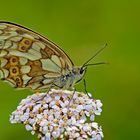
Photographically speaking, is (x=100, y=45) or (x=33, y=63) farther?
(x=100, y=45)

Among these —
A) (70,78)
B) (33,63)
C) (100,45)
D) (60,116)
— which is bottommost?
(60,116)

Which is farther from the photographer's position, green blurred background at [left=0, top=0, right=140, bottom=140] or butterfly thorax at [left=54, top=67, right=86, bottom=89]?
green blurred background at [left=0, top=0, right=140, bottom=140]

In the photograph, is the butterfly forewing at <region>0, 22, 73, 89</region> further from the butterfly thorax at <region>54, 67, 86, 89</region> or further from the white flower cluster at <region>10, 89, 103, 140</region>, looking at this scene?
the white flower cluster at <region>10, 89, 103, 140</region>

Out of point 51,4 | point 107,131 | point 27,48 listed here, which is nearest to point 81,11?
point 51,4

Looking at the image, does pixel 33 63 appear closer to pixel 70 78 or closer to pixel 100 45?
pixel 70 78

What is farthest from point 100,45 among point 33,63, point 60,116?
point 60,116

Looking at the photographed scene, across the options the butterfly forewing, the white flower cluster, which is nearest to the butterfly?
the butterfly forewing

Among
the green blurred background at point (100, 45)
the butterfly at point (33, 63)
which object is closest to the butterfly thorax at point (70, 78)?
the butterfly at point (33, 63)
